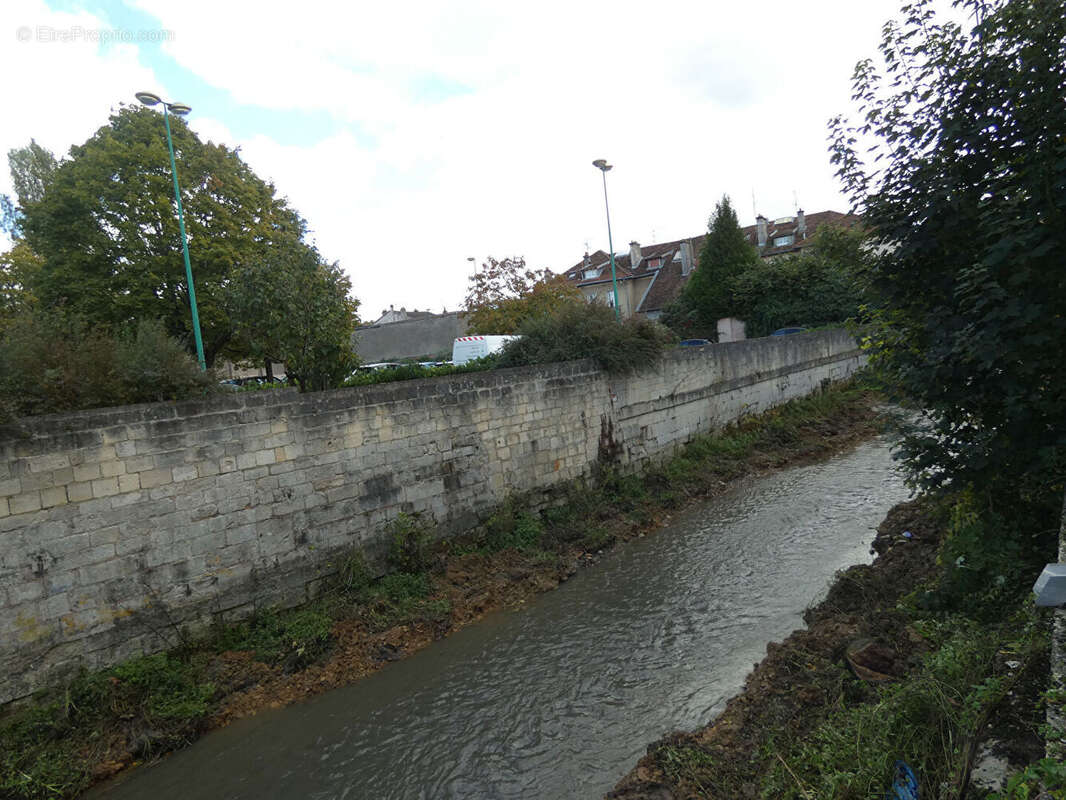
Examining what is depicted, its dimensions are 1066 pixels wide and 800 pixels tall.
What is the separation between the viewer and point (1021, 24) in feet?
13.8

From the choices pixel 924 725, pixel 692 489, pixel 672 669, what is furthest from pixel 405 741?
pixel 692 489

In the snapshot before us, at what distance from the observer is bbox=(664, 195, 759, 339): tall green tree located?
2934cm

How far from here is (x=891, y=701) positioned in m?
3.56

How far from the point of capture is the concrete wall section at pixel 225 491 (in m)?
5.47

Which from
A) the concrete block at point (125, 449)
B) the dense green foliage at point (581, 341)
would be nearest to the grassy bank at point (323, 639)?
the concrete block at point (125, 449)

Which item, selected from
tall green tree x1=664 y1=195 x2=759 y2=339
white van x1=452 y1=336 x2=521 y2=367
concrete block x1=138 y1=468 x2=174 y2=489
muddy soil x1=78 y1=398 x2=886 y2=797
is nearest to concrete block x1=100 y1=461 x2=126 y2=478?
concrete block x1=138 y1=468 x2=174 y2=489

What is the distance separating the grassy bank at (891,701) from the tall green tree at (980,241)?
32.8 inches

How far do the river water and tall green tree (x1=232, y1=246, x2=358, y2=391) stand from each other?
508cm

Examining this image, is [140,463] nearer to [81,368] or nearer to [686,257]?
[81,368]

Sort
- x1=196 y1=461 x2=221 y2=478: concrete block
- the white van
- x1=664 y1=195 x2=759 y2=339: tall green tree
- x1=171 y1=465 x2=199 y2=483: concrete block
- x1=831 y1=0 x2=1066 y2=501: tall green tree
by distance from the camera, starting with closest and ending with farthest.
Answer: x1=831 y1=0 x2=1066 y2=501: tall green tree → x1=171 y1=465 x2=199 y2=483: concrete block → x1=196 y1=461 x2=221 y2=478: concrete block → the white van → x1=664 y1=195 x2=759 y2=339: tall green tree

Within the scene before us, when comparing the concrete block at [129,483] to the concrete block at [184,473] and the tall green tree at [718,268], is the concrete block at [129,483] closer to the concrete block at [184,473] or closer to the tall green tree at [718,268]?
the concrete block at [184,473]

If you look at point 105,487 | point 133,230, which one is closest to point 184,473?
point 105,487

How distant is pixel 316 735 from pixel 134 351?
4.23 metres

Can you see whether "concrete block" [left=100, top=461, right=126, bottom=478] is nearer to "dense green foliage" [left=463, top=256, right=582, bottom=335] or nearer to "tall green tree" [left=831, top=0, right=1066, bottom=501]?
"tall green tree" [left=831, top=0, right=1066, bottom=501]
